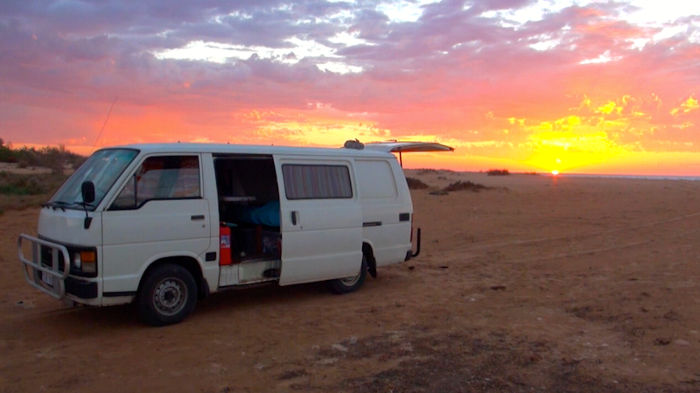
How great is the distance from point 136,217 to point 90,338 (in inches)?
55.6

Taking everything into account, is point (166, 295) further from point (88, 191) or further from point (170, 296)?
point (88, 191)

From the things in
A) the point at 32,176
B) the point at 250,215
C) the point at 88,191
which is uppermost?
the point at 32,176

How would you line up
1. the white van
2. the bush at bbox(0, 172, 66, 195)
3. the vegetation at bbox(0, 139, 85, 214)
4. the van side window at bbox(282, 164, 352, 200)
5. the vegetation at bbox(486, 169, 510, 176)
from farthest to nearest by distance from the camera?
the vegetation at bbox(486, 169, 510, 176) < the bush at bbox(0, 172, 66, 195) < the vegetation at bbox(0, 139, 85, 214) < the van side window at bbox(282, 164, 352, 200) < the white van

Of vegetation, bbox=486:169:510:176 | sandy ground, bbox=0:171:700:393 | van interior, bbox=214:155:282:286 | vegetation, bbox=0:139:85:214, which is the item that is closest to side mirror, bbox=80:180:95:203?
sandy ground, bbox=0:171:700:393

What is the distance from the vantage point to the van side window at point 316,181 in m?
8.53

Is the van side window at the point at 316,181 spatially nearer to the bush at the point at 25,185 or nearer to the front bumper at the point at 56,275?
the front bumper at the point at 56,275

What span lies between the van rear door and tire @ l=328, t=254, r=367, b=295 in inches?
9.9

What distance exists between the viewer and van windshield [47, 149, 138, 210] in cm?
707

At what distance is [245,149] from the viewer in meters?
8.23

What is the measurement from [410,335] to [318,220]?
2313mm

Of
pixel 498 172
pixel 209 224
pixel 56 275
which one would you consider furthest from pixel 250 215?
pixel 498 172

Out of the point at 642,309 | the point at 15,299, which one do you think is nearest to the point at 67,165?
the point at 15,299

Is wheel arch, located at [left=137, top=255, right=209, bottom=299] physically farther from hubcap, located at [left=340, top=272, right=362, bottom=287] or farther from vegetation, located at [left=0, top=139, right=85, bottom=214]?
vegetation, located at [left=0, top=139, right=85, bottom=214]

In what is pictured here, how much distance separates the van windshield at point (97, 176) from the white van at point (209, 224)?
0.06ft
